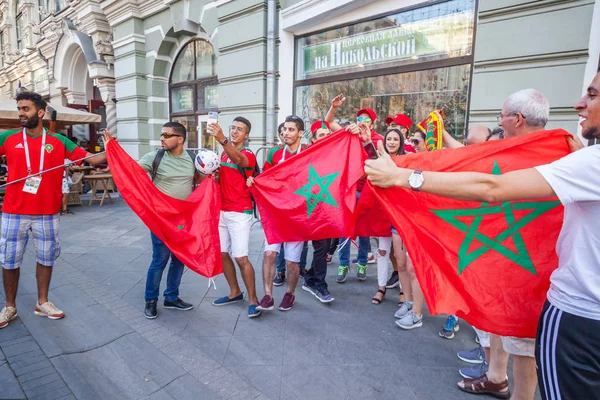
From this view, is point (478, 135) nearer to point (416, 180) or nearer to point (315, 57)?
point (416, 180)

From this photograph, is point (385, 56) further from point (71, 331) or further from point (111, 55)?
point (111, 55)

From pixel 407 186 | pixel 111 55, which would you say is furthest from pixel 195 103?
pixel 407 186

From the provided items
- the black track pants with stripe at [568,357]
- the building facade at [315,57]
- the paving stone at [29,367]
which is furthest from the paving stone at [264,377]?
the building facade at [315,57]

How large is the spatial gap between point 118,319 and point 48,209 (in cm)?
132

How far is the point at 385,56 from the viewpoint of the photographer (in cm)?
707

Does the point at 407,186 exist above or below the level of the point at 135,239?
above

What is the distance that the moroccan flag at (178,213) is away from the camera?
144 inches

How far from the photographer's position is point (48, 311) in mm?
3842

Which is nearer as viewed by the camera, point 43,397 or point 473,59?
point 43,397

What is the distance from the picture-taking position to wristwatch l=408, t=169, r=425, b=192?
1.64m

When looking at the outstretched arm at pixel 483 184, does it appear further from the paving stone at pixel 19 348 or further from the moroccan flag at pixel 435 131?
the paving stone at pixel 19 348

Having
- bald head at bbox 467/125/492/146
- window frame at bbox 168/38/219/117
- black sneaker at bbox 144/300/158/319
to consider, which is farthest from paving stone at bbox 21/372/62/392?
window frame at bbox 168/38/219/117

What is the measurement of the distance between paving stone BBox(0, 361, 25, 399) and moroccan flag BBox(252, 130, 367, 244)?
93.2 inches

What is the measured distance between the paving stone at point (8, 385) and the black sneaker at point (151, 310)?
1.19 meters
